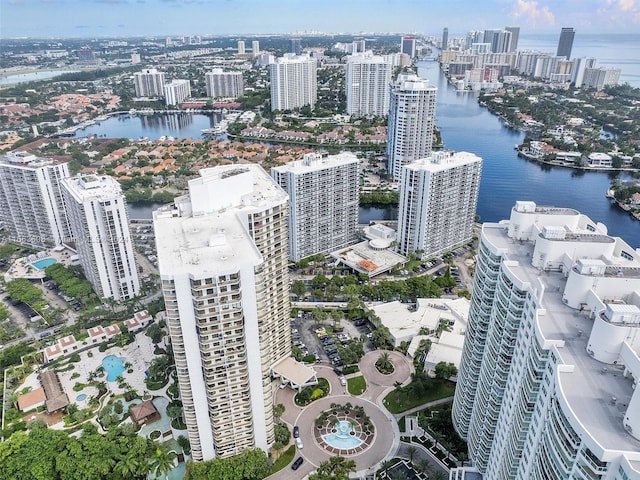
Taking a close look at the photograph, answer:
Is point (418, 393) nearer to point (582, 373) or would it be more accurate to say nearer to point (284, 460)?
point (284, 460)

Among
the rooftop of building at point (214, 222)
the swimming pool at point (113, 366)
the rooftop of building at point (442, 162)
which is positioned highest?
the rooftop of building at point (214, 222)

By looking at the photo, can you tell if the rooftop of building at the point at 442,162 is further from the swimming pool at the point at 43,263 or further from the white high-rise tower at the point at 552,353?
the swimming pool at the point at 43,263

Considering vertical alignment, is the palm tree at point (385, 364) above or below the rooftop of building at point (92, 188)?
below

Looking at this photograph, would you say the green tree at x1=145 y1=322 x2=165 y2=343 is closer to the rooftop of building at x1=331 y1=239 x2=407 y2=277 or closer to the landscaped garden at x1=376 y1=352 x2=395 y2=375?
the landscaped garden at x1=376 y1=352 x2=395 y2=375

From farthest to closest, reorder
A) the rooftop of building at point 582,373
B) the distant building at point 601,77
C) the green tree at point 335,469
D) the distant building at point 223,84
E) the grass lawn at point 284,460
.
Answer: the distant building at point 601,77 < the distant building at point 223,84 < the grass lawn at point 284,460 < the green tree at point 335,469 < the rooftop of building at point 582,373

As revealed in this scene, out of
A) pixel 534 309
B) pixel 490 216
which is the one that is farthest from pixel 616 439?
pixel 490 216

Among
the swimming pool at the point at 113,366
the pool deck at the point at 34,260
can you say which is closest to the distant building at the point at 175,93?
the pool deck at the point at 34,260

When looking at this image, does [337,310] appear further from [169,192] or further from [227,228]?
[169,192]
